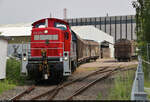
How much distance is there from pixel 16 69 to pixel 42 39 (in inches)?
98.5

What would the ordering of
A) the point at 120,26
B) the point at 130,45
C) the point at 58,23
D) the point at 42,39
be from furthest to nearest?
the point at 120,26 → the point at 130,45 → the point at 58,23 → the point at 42,39

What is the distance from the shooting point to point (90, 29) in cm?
4966

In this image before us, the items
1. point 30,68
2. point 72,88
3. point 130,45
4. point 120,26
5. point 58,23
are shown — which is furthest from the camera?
point 120,26

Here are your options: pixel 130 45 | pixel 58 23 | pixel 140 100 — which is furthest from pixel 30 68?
pixel 130 45

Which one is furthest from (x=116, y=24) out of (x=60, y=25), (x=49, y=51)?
(x=49, y=51)

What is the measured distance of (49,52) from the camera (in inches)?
465

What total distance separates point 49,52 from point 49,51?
5 centimetres

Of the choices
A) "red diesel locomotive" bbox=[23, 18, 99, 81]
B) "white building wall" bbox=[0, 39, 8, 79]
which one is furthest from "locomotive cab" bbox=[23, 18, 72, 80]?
"white building wall" bbox=[0, 39, 8, 79]

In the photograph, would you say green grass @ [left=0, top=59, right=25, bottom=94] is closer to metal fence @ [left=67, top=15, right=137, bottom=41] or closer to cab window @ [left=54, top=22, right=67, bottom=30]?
cab window @ [left=54, top=22, right=67, bottom=30]

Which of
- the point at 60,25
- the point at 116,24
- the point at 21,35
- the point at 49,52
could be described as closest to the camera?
the point at 49,52

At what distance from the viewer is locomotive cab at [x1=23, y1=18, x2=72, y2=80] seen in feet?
35.9

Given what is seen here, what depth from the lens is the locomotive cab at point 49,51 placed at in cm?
1093

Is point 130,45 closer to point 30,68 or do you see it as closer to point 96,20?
point 30,68

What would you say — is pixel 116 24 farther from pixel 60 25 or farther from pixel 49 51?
pixel 49 51
